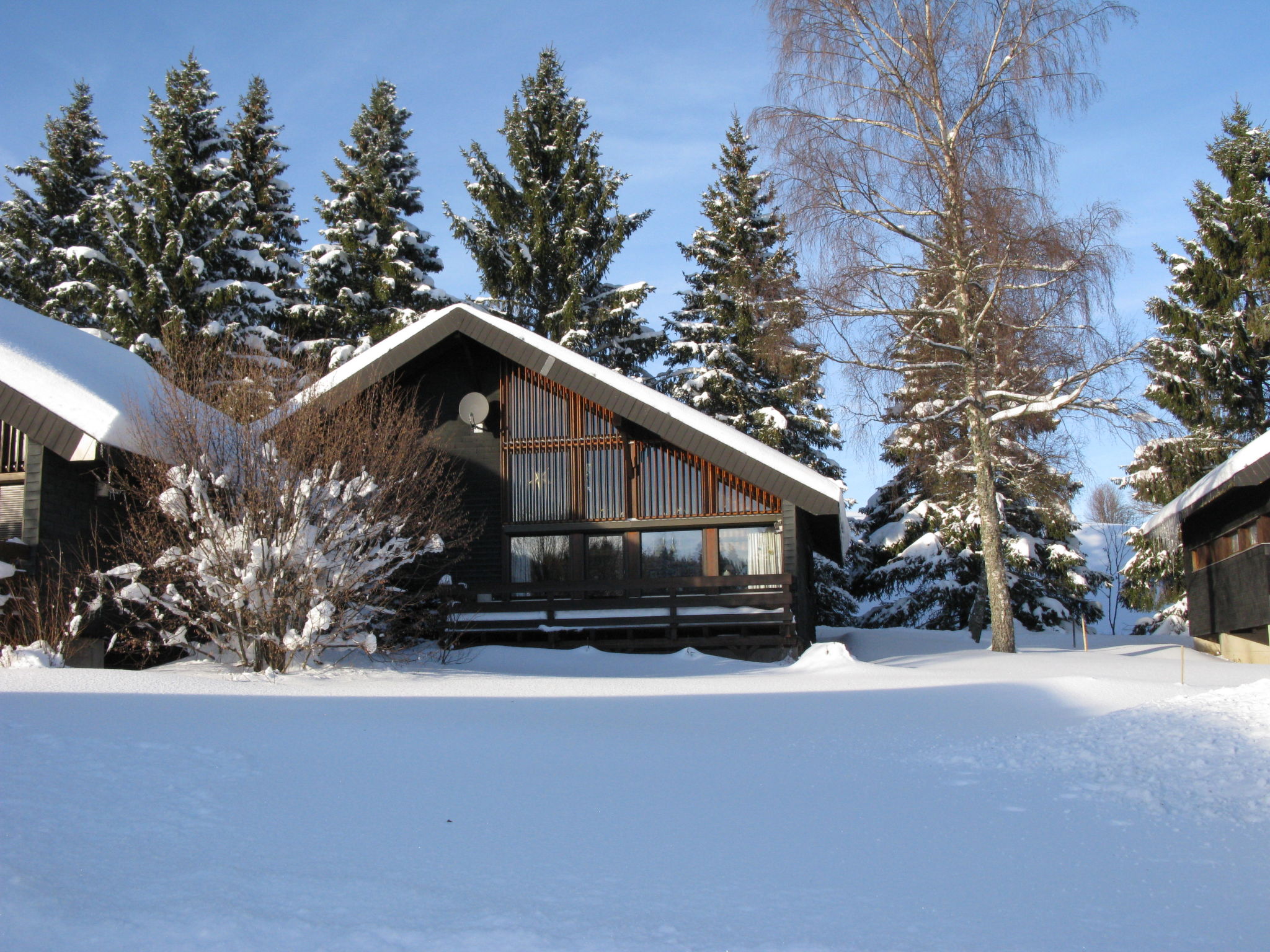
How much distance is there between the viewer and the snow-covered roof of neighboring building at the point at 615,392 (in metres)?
14.3

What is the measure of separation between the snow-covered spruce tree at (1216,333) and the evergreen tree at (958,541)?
7.21 ft

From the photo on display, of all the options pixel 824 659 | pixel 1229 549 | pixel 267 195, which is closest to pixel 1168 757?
pixel 824 659

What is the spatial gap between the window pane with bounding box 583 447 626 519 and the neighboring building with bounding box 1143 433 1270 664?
882 centimetres

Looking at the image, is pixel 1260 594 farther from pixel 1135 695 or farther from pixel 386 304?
pixel 386 304

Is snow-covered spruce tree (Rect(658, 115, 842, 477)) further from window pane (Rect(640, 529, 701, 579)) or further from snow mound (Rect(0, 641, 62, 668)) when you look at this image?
snow mound (Rect(0, 641, 62, 668))

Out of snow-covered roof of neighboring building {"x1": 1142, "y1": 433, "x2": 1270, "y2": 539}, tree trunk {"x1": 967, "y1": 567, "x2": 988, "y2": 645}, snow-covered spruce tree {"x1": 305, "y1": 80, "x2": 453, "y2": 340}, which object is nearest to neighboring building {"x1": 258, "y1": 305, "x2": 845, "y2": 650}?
snow-covered roof of neighboring building {"x1": 1142, "y1": 433, "x2": 1270, "y2": 539}

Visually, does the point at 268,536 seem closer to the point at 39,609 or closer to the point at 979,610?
the point at 39,609

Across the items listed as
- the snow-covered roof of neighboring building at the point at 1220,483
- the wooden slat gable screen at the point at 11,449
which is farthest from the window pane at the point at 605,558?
the snow-covered roof of neighboring building at the point at 1220,483

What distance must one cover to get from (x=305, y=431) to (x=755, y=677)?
5610 mm

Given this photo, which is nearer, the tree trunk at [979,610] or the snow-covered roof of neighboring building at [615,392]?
the snow-covered roof of neighboring building at [615,392]

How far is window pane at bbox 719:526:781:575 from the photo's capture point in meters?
15.3

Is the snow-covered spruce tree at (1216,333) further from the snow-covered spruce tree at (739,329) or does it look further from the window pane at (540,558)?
the window pane at (540,558)

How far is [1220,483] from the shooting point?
49.4 ft

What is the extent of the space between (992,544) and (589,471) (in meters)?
6.49
